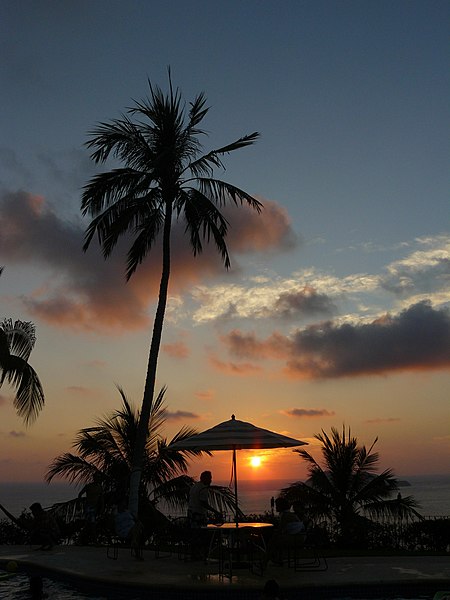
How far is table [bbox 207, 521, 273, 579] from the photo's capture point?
457 inches

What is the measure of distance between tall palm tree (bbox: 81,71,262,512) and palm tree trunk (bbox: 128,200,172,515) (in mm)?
33

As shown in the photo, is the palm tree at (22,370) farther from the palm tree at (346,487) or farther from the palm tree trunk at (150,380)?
the palm tree at (346,487)

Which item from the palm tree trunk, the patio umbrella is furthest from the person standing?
the patio umbrella

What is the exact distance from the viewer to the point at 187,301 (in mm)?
22125

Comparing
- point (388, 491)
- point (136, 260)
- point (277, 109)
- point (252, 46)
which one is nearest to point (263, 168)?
point (277, 109)

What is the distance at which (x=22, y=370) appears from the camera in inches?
761

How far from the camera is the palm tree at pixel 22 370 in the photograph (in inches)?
758

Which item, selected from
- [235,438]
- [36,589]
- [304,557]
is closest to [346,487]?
[304,557]

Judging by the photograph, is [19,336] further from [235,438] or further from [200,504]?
[235,438]

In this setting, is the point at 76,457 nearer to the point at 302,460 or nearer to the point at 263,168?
the point at 302,460

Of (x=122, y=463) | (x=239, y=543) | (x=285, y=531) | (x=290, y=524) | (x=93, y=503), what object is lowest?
(x=239, y=543)

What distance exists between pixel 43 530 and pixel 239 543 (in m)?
5.77

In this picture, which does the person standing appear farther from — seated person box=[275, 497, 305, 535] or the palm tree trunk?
seated person box=[275, 497, 305, 535]

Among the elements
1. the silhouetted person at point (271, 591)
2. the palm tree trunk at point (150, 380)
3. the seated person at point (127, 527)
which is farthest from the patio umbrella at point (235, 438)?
the palm tree trunk at point (150, 380)
